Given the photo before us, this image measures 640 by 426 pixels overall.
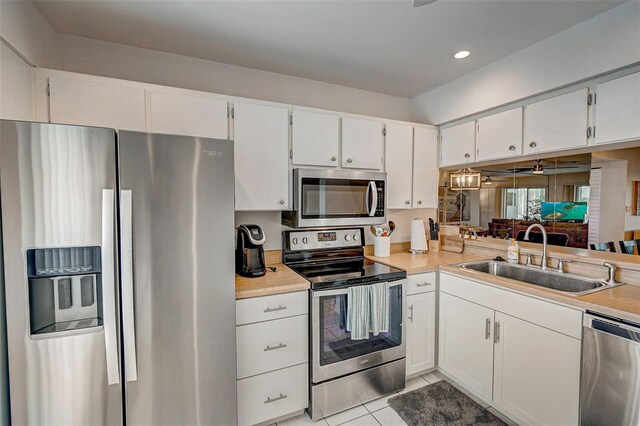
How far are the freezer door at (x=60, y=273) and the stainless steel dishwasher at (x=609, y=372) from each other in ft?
7.61

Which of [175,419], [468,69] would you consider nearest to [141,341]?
[175,419]

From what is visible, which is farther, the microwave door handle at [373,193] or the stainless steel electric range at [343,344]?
the microwave door handle at [373,193]

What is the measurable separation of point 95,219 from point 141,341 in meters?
0.62

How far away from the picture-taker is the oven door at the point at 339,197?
7.41ft

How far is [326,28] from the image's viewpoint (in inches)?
74.9

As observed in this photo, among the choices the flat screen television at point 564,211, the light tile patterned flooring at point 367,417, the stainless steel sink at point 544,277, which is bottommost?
the light tile patterned flooring at point 367,417

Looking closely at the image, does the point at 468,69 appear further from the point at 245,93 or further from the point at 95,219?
the point at 95,219

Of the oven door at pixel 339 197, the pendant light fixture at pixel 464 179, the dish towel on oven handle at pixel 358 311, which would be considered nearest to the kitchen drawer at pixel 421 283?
the dish towel on oven handle at pixel 358 311

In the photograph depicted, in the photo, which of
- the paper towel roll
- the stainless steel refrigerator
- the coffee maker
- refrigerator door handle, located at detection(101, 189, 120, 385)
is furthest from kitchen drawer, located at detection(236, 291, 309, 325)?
the paper towel roll

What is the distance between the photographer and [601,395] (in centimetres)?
147

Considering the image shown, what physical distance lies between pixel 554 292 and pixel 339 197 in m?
1.49

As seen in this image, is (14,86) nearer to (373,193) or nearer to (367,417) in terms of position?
(373,193)

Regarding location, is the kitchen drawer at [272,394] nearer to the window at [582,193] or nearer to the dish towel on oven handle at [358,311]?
the dish towel on oven handle at [358,311]

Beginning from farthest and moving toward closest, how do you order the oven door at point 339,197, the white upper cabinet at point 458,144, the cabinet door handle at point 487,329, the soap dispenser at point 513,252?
1. the white upper cabinet at point 458,144
2. the soap dispenser at point 513,252
3. the oven door at point 339,197
4. the cabinet door handle at point 487,329
